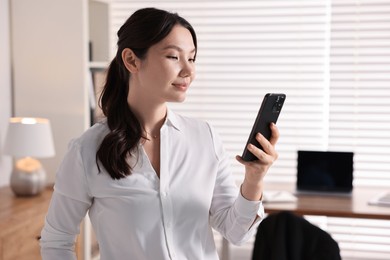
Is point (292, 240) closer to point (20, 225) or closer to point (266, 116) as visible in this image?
point (266, 116)

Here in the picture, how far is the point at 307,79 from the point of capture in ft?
13.4

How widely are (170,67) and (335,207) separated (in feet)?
5.25

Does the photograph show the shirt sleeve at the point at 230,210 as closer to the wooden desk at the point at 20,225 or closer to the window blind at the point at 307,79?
the wooden desk at the point at 20,225

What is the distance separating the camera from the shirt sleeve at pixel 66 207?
162 cm

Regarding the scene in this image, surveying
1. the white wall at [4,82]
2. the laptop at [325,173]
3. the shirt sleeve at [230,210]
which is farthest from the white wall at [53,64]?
the shirt sleeve at [230,210]

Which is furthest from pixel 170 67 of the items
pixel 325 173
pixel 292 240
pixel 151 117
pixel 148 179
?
pixel 325 173

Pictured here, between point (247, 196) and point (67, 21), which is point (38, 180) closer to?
point (67, 21)

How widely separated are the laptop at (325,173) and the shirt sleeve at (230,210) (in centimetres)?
163

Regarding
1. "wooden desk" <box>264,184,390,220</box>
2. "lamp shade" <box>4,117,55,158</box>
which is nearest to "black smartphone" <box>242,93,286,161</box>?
"wooden desk" <box>264,184,390,220</box>

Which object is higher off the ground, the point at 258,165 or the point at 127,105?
the point at 127,105

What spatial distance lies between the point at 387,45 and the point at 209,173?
253 centimetres

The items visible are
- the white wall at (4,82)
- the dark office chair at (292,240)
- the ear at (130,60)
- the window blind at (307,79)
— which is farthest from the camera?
the window blind at (307,79)

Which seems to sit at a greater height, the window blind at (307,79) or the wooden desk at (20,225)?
the window blind at (307,79)

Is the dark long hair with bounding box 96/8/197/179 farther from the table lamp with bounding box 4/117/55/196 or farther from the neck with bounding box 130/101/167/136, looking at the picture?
the table lamp with bounding box 4/117/55/196
